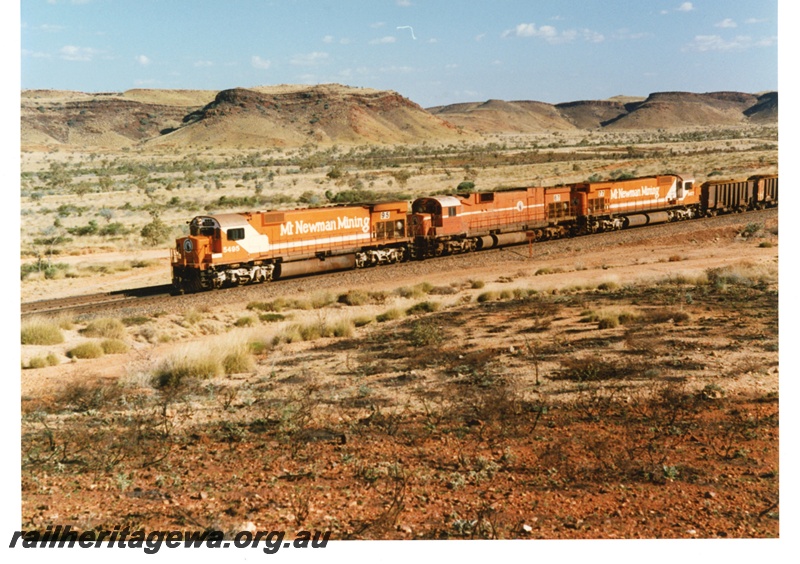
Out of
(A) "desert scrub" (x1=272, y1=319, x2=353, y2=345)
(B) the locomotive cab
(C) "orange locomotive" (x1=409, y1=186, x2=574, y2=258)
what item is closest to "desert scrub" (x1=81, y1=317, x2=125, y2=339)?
(A) "desert scrub" (x1=272, y1=319, x2=353, y2=345)

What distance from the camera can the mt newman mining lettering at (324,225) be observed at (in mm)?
32406

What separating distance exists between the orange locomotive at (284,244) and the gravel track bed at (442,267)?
627 millimetres

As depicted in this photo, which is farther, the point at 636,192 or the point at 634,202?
the point at 634,202

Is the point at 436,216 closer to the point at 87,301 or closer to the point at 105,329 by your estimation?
the point at 87,301

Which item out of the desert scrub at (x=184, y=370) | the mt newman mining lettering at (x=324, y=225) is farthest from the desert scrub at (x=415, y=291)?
the desert scrub at (x=184, y=370)

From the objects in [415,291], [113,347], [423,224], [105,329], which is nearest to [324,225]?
[415,291]

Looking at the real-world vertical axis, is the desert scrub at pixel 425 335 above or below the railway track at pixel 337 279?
below

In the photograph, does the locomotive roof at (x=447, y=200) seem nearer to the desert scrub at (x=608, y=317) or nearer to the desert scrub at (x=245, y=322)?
the desert scrub at (x=245, y=322)

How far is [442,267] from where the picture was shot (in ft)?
120

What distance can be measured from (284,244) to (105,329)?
992cm

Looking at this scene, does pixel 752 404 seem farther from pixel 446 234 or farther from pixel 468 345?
pixel 446 234

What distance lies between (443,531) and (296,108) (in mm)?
194523

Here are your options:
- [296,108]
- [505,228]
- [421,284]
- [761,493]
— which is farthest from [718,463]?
[296,108]

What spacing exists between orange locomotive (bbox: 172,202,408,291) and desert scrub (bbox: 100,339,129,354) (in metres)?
7.00
